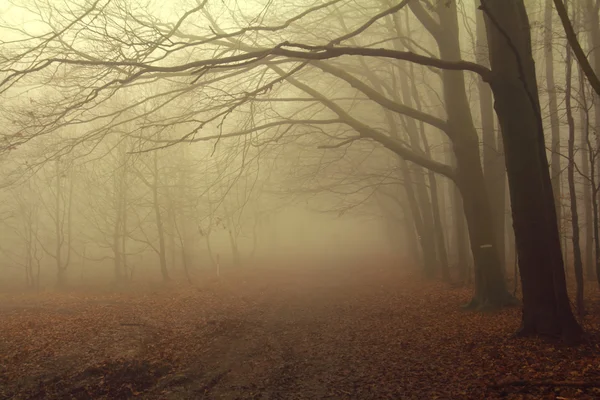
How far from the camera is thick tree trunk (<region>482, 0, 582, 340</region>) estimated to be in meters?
7.12

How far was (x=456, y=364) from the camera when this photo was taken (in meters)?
6.79

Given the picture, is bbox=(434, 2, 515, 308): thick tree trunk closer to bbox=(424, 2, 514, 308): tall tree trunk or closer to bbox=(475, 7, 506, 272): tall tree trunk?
bbox=(424, 2, 514, 308): tall tree trunk

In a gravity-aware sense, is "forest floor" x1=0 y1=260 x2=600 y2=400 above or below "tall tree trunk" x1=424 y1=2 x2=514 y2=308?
below

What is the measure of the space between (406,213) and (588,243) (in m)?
11.8

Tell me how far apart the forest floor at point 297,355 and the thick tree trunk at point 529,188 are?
627 mm

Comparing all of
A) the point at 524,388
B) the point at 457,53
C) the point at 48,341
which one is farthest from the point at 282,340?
the point at 457,53

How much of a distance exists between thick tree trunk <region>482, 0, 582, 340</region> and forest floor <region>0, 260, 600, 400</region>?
2.06ft

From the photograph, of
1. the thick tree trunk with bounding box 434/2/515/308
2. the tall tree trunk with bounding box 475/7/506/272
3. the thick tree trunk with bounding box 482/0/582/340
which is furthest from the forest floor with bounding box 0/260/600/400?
the tall tree trunk with bounding box 475/7/506/272

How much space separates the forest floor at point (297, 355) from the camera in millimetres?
6102

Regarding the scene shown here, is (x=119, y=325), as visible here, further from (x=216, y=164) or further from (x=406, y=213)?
(x=406, y=213)

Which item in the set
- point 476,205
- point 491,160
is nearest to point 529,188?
point 476,205

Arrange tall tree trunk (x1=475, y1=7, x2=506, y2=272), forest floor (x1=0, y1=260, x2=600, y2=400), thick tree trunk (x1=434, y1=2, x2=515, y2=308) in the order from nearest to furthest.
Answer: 1. forest floor (x1=0, y1=260, x2=600, y2=400)
2. thick tree trunk (x1=434, y1=2, x2=515, y2=308)
3. tall tree trunk (x1=475, y1=7, x2=506, y2=272)

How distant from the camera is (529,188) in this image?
23.8ft

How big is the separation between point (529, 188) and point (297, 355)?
16.3 ft
